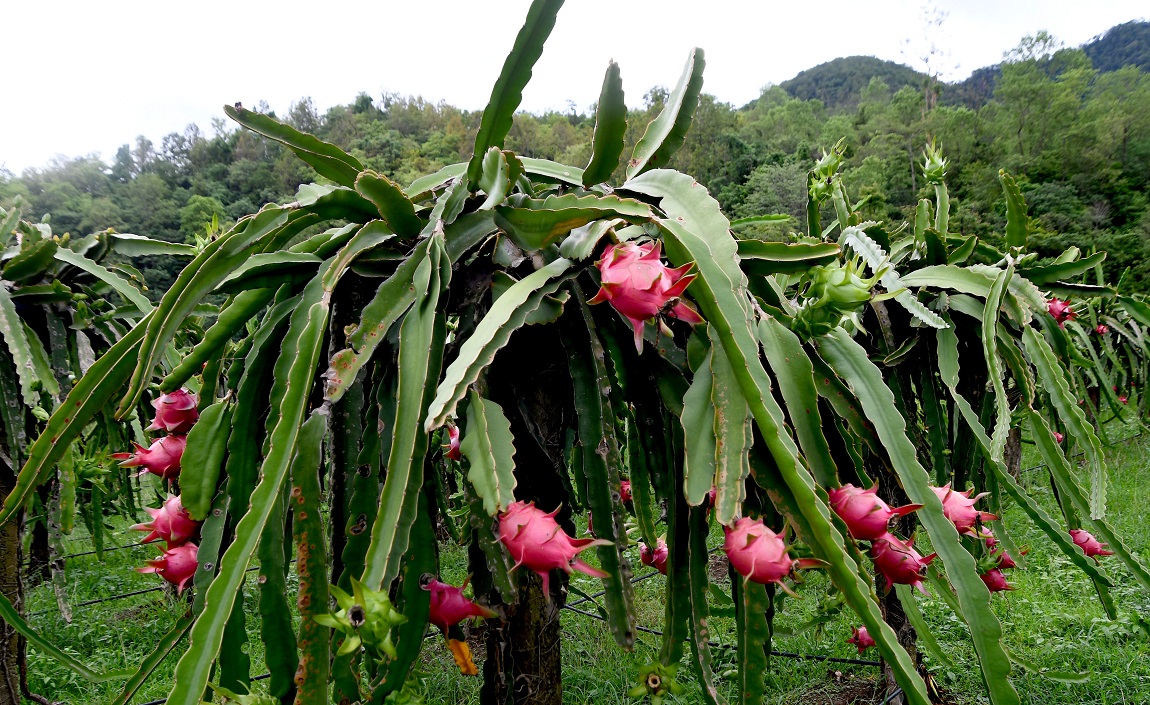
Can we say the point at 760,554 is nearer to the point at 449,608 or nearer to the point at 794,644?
the point at 449,608

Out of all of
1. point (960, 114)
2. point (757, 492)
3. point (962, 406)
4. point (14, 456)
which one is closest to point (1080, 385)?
point (962, 406)

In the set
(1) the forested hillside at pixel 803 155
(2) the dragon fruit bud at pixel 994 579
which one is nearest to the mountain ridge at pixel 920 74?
(1) the forested hillside at pixel 803 155

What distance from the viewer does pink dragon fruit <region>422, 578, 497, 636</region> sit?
611mm

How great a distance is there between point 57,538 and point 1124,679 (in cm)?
286

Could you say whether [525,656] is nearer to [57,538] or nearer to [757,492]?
[757,492]

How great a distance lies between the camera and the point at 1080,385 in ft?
6.42

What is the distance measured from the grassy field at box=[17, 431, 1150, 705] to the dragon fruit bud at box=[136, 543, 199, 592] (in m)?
1.27

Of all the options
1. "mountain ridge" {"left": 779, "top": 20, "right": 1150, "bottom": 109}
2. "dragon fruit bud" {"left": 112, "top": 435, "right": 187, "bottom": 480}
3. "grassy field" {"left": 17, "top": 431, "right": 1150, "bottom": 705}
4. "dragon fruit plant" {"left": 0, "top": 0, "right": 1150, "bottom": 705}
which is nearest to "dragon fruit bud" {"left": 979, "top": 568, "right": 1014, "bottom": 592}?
"dragon fruit plant" {"left": 0, "top": 0, "right": 1150, "bottom": 705}

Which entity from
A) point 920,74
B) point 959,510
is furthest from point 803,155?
point 959,510

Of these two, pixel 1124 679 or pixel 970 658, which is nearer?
pixel 1124 679

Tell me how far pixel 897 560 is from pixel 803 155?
95.1 ft

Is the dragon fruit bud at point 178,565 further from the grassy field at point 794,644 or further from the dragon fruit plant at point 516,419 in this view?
the grassy field at point 794,644

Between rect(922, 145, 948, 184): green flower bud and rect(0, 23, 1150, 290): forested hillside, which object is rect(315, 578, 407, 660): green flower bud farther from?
rect(0, 23, 1150, 290): forested hillside

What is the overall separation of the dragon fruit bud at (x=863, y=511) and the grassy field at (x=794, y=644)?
1.18 metres
